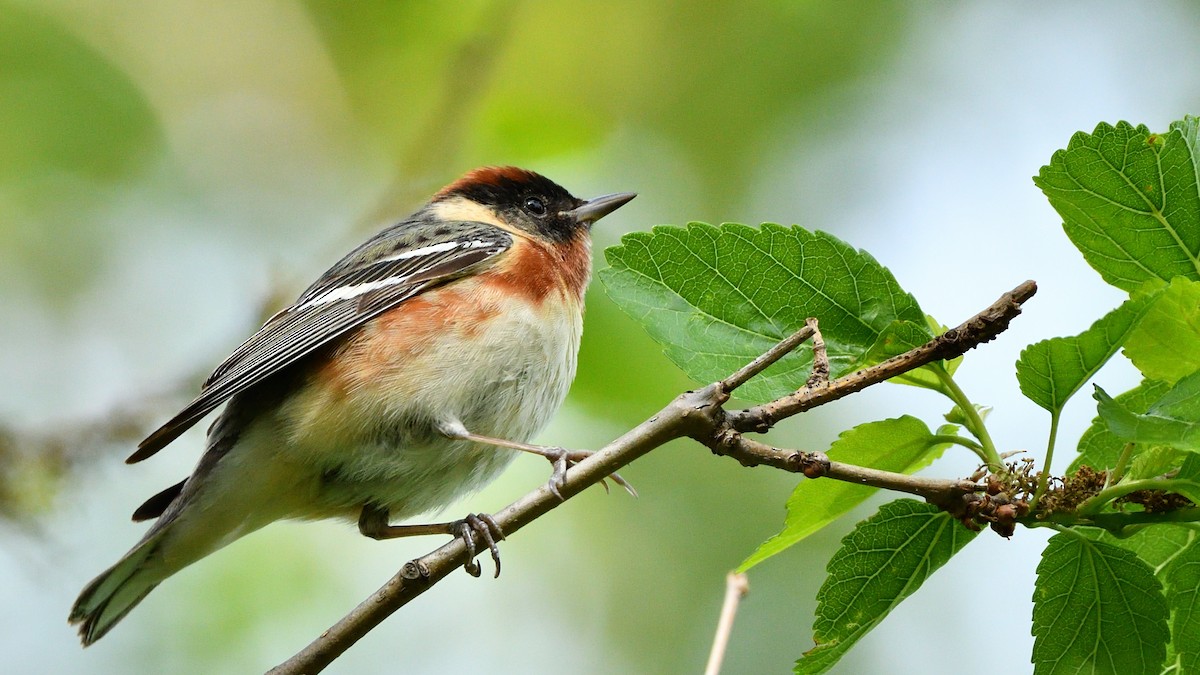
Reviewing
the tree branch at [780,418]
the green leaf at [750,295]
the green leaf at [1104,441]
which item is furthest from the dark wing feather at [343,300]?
the green leaf at [1104,441]

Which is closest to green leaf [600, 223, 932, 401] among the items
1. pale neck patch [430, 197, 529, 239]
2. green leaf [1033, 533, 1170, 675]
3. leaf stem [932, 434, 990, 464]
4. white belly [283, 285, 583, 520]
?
leaf stem [932, 434, 990, 464]

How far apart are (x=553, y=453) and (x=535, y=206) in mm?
2988

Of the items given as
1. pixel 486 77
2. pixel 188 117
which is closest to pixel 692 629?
pixel 486 77

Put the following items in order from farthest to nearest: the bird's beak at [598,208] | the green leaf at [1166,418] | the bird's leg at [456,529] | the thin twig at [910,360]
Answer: the bird's beak at [598,208], the bird's leg at [456,529], the thin twig at [910,360], the green leaf at [1166,418]

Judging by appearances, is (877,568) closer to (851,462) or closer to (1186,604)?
(851,462)

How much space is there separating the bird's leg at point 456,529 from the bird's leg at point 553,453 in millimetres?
202

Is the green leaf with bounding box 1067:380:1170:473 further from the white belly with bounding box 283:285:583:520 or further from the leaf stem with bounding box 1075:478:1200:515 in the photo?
the white belly with bounding box 283:285:583:520

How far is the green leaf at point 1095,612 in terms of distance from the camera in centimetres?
211

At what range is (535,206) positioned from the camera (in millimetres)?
6055

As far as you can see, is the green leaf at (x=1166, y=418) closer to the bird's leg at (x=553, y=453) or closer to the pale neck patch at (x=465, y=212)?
the bird's leg at (x=553, y=453)

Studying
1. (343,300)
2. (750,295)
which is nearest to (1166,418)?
(750,295)

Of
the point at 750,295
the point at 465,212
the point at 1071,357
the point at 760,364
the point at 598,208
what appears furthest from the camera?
the point at 465,212

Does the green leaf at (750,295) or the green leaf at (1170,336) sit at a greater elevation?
the green leaf at (750,295)

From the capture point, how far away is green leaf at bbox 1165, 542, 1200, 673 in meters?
2.23
